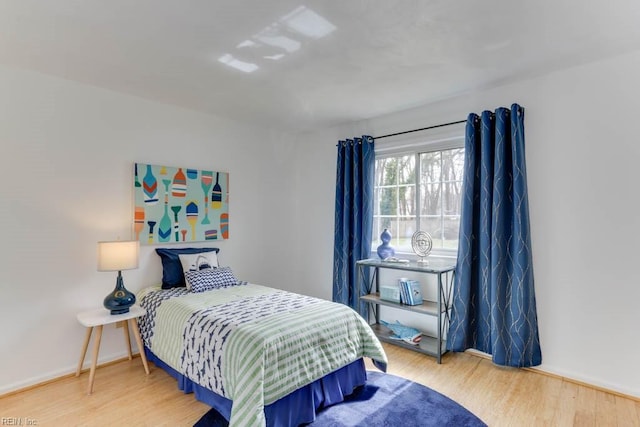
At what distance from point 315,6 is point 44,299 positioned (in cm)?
302

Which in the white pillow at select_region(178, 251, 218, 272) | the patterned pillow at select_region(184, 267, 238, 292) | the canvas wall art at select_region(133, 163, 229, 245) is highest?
the canvas wall art at select_region(133, 163, 229, 245)

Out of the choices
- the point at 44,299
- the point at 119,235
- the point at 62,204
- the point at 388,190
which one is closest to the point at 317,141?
the point at 388,190

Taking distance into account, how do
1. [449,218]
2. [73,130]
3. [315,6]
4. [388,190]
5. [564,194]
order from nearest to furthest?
[315,6], [564,194], [73,130], [449,218], [388,190]

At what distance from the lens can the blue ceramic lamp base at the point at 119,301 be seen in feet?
8.92

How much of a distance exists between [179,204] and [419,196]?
255cm

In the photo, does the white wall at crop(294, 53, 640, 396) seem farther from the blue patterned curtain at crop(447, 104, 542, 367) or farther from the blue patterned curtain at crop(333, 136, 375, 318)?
the blue patterned curtain at crop(333, 136, 375, 318)

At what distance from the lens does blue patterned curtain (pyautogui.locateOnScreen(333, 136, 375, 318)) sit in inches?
151

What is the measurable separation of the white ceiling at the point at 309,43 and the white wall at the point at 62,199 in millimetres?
240

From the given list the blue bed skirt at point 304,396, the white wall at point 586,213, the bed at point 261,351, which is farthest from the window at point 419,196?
the blue bed skirt at point 304,396

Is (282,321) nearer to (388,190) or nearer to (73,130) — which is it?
(388,190)

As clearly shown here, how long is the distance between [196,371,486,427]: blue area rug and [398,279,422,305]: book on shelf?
0.85 meters

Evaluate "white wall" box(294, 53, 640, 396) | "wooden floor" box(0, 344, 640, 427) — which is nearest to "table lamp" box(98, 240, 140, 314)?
"wooden floor" box(0, 344, 640, 427)

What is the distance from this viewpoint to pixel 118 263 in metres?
2.71

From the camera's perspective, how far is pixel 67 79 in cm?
282
